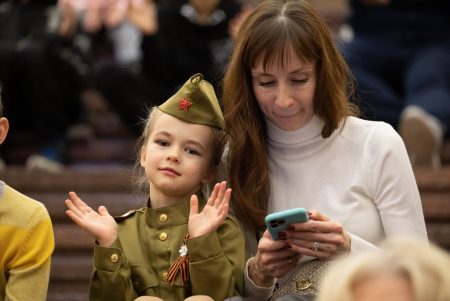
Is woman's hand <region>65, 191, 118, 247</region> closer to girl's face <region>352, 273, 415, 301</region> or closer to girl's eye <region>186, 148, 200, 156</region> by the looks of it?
girl's eye <region>186, 148, 200, 156</region>

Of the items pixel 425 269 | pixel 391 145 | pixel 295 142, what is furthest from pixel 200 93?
pixel 425 269

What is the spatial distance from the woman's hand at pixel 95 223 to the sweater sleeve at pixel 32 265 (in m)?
0.08

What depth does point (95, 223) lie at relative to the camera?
251cm

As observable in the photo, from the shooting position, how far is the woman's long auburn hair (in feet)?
8.54

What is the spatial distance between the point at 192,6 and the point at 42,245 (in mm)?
2480

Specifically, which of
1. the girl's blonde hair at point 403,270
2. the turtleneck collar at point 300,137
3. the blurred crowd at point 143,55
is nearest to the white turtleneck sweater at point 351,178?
the turtleneck collar at point 300,137

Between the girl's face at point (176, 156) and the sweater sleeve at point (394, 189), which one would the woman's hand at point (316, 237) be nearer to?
the sweater sleeve at point (394, 189)

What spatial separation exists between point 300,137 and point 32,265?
75 cm

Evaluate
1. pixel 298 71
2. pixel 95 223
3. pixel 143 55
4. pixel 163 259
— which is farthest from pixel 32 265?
pixel 143 55

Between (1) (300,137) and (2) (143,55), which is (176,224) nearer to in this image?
(1) (300,137)

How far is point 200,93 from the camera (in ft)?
8.89

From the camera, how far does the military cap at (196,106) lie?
2.65 metres

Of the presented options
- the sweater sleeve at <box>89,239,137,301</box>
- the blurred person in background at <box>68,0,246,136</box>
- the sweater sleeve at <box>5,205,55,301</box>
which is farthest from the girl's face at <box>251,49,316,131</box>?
the blurred person in background at <box>68,0,246,136</box>

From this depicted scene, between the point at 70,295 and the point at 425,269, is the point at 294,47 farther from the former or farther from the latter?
the point at 70,295
